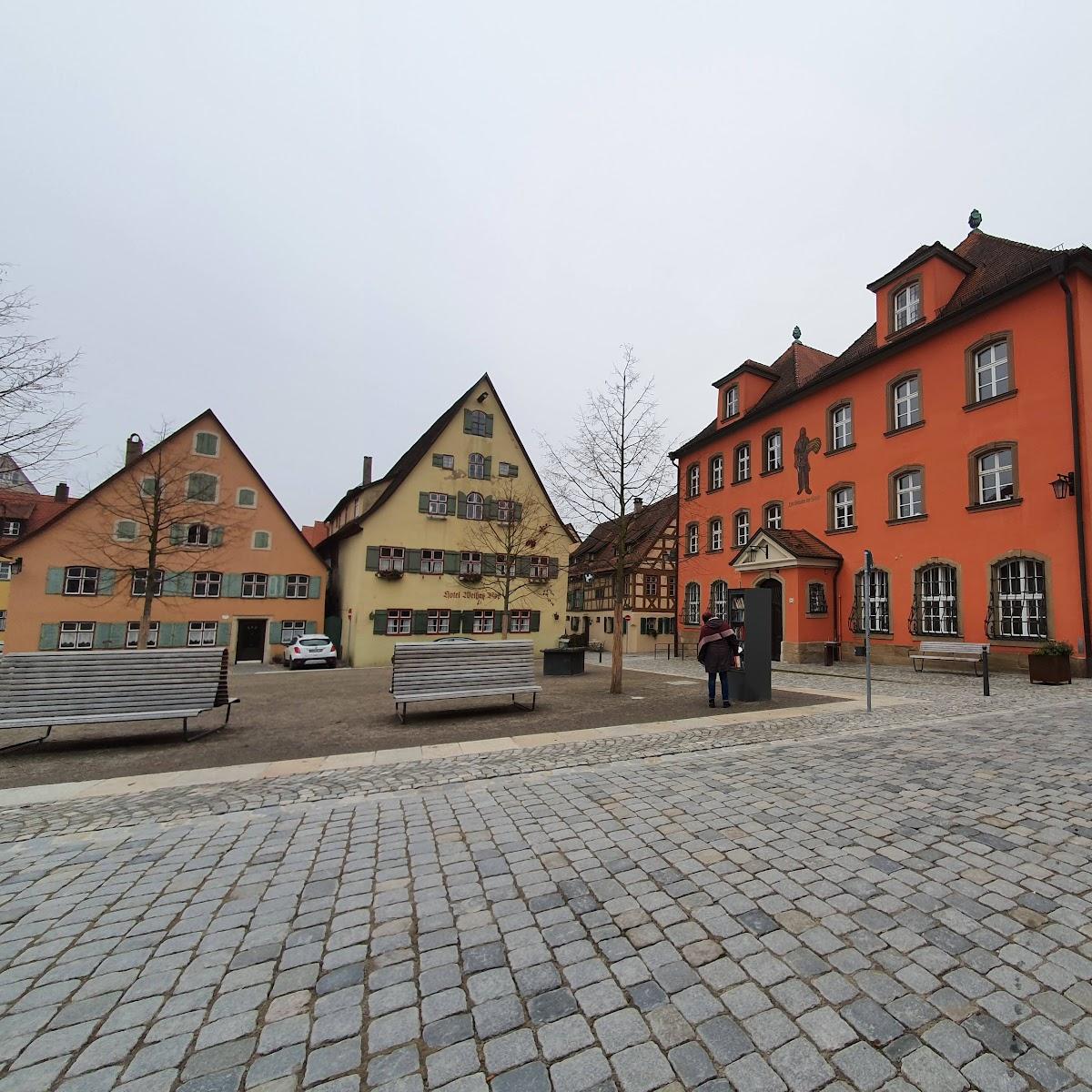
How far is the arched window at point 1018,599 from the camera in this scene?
1448 centimetres

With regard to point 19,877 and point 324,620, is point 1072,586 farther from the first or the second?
point 324,620

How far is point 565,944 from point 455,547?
2763 centimetres

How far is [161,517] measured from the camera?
2444 cm

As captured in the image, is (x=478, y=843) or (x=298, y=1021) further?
(x=478, y=843)

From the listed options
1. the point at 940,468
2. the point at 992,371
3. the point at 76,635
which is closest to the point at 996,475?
the point at 940,468

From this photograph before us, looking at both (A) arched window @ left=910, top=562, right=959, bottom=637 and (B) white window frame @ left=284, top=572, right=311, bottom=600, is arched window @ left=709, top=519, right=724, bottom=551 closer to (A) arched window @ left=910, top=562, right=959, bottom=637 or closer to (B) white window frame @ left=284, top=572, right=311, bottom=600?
(A) arched window @ left=910, top=562, right=959, bottom=637

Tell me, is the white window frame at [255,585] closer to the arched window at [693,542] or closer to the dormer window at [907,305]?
the arched window at [693,542]

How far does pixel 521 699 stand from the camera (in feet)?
36.9

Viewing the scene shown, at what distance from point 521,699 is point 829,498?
1535cm

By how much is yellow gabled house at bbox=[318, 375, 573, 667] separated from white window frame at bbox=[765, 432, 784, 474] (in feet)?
36.6

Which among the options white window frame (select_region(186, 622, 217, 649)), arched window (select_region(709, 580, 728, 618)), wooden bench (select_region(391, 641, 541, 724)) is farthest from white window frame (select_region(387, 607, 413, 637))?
wooden bench (select_region(391, 641, 541, 724))

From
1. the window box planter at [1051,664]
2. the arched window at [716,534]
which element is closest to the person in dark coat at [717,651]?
the window box planter at [1051,664]

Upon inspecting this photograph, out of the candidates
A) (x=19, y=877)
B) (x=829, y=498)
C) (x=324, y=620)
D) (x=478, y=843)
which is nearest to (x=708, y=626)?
(x=478, y=843)

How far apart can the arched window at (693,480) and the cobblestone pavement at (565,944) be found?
24903 millimetres
